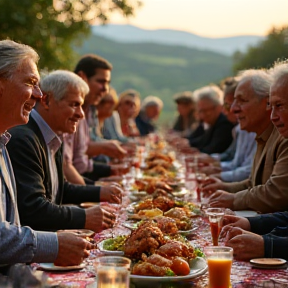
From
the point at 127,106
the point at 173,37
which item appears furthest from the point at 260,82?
the point at 173,37

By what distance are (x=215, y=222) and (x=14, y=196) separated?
0.88m

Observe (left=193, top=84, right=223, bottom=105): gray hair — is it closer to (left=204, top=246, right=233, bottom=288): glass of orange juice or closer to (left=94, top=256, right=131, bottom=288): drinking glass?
(left=204, top=246, right=233, bottom=288): glass of orange juice

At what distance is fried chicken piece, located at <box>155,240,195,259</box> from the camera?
2639 millimetres

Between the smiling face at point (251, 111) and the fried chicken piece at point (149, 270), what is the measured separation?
2526 mm

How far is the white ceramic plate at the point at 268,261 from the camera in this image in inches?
107

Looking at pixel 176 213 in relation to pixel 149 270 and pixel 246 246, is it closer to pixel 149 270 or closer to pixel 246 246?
pixel 246 246

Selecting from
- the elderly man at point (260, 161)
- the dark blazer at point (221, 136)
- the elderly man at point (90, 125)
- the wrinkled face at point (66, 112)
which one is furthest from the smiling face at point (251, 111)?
the dark blazer at point (221, 136)

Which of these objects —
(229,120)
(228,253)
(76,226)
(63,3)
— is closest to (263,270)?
(228,253)

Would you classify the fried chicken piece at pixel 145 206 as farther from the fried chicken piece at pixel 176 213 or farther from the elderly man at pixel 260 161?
the elderly man at pixel 260 161

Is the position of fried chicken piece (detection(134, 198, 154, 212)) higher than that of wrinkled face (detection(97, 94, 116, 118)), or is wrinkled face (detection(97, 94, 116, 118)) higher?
fried chicken piece (detection(134, 198, 154, 212))

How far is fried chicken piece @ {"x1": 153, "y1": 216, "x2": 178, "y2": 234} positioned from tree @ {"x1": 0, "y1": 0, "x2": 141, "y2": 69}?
6359 mm

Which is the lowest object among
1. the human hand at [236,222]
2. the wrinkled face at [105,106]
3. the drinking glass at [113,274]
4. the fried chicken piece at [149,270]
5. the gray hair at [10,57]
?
the wrinkled face at [105,106]

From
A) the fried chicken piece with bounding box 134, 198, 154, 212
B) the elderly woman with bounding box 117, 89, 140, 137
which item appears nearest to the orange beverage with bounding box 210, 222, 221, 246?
the fried chicken piece with bounding box 134, 198, 154, 212

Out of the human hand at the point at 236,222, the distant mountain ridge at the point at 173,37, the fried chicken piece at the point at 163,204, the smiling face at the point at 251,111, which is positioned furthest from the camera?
the distant mountain ridge at the point at 173,37
